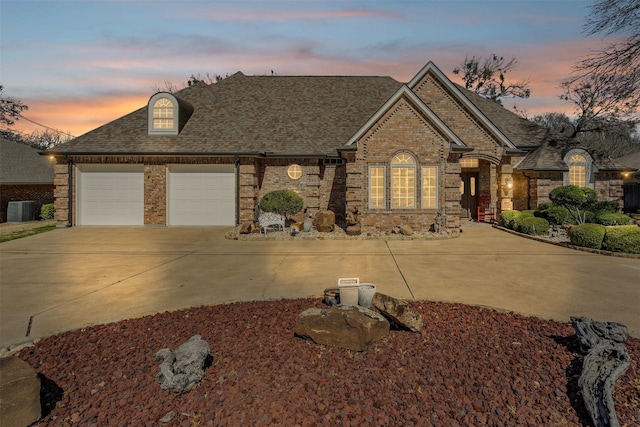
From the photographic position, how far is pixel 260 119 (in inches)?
803

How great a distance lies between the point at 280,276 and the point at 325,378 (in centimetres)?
450

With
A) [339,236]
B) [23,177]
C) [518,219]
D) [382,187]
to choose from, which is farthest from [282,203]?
[23,177]

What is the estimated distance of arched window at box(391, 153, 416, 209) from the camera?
14703 mm

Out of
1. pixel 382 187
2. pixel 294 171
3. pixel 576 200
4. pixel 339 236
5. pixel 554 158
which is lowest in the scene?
pixel 339 236

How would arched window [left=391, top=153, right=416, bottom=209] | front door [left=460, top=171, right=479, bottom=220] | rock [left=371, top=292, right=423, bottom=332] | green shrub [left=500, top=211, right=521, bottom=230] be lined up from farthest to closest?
1. front door [left=460, top=171, right=479, bottom=220]
2. green shrub [left=500, top=211, right=521, bottom=230]
3. arched window [left=391, top=153, right=416, bottom=209]
4. rock [left=371, top=292, right=423, bottom=332]

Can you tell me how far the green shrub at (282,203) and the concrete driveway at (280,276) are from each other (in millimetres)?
3422

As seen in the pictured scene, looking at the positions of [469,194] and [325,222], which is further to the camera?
[469,194]

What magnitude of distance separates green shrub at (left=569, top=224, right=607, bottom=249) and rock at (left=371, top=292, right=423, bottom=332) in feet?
33.0

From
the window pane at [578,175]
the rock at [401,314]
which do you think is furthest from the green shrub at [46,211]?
the window pane at [578,175]

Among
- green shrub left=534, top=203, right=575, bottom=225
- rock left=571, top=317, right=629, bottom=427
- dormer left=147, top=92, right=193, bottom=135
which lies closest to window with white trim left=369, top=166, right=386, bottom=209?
green shrub left=534, top=203, right=575, bottom=225

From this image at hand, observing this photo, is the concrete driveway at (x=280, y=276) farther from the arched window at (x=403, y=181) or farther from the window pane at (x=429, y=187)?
the arched window at (x=403, y=181)

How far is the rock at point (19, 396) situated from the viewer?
2.80m

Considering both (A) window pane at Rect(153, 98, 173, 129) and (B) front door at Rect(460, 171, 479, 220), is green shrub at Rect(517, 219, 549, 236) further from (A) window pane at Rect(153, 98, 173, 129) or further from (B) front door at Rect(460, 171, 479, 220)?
(A) window pane at Rect(153, 98, 173, 129)

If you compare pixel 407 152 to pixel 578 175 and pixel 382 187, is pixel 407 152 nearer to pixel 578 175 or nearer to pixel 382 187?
pixel 382 187
